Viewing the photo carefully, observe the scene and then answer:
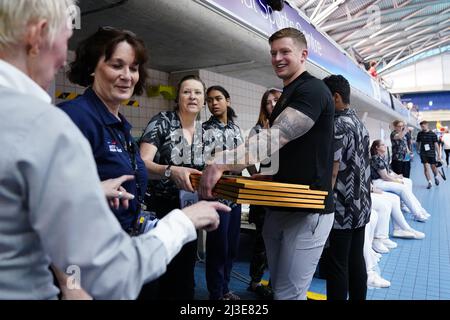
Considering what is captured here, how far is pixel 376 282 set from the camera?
2.80 m

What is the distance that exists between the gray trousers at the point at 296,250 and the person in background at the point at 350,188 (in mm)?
538

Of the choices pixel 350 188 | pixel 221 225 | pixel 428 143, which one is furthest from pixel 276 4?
pixel 428 143

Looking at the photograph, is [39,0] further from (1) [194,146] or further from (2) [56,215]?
(1) [194,146]

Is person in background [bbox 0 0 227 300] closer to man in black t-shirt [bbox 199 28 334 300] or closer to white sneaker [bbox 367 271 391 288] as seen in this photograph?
man in black t-shirt [bbox 199 28 334 300]

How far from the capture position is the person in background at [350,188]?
187 centimetres

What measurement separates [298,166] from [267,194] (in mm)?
359

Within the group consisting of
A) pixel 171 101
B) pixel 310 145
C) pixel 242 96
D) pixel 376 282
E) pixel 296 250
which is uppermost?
pixel 242 96

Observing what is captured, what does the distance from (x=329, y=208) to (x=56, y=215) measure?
46.7 inches

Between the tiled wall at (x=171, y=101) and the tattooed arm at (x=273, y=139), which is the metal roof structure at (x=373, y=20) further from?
the tattooed arm at (x=273, y=139)

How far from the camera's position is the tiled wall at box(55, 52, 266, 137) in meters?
3.37

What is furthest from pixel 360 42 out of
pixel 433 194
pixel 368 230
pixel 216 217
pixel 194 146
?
pixel 216 217

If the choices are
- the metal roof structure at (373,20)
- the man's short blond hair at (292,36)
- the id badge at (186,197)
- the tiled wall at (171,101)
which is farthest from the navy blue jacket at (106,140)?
the metal roof structure at (373,20)

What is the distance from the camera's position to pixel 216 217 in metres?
0.78

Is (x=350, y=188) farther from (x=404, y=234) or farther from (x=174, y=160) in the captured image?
(x=404, y=234)
